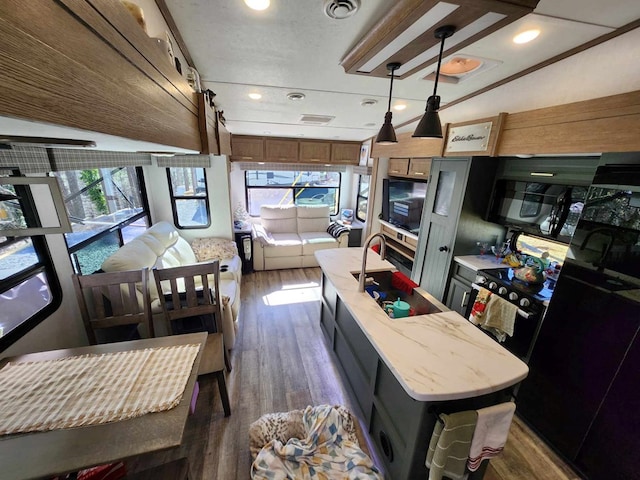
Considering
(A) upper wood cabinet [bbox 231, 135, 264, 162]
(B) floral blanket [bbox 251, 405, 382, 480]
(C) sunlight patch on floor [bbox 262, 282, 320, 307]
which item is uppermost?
(A) upper wood cabinet [bbox 231, 135, 264, 162]

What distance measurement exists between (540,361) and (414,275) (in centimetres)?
163

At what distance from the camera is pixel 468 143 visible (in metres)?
2.29

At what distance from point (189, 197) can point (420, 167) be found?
3.26 meters

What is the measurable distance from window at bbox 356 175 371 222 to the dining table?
425cm

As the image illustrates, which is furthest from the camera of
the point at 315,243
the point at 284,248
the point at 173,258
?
the point at 315,243

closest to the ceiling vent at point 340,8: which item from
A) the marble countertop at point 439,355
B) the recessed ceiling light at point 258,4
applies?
the recessed ceiling light at point 258,4

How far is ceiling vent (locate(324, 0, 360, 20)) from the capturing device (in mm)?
1082

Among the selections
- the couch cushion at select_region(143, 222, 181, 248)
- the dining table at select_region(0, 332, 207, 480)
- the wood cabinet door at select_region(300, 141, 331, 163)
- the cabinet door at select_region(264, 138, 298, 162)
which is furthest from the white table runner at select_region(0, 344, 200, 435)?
the wood cabinet door at select_region(300, 141, 331, 163)

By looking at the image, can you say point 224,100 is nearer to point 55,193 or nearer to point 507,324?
point 55,193

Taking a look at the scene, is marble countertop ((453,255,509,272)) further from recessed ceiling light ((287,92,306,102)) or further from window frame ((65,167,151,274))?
window frame ((65,167,151,274))

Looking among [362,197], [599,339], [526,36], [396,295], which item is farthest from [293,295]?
[526,36]

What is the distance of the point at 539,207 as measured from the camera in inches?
82.7

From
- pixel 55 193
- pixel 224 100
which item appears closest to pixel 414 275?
pixel 224 100

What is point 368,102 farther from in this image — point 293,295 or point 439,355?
point 293,295
